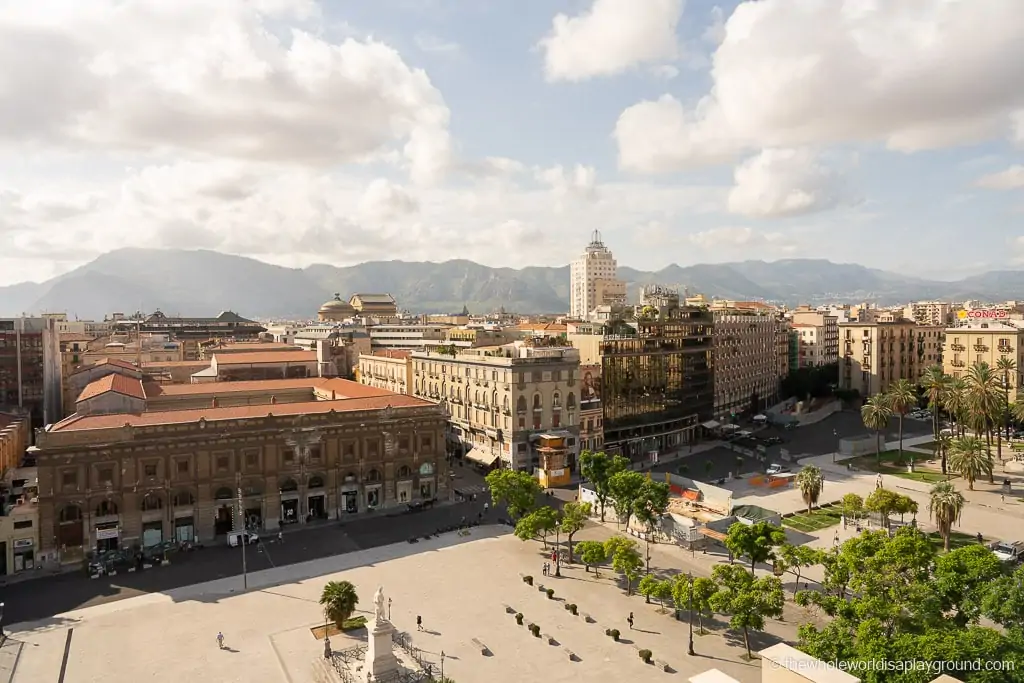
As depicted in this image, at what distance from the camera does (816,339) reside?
584ft

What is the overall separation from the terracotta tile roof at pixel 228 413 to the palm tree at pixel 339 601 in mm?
29529

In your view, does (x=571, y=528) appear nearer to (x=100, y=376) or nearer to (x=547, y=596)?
(x=547, y=596)

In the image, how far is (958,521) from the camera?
7031cm

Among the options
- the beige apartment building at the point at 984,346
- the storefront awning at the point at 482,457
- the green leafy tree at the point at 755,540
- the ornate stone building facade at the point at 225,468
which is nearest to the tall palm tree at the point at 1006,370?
the beige apartment building at the point at 984,346

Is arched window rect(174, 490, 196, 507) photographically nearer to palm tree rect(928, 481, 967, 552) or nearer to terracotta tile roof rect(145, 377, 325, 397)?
terracotta tile roof rect(145, 377, 325, 397)

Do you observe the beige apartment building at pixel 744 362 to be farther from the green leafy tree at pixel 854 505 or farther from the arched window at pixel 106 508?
the arched window at pixel 106 508

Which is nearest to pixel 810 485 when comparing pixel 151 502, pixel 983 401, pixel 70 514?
pixel 983 401

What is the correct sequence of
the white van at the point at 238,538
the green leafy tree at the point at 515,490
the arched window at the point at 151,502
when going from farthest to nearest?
the white van at the point at 238,538 → the green leafy tree at the point at 515,490 → the arched window at the point at 151,502

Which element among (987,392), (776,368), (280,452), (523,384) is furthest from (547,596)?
(776,368)

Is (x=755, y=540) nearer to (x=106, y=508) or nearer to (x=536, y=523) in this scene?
(x=536, y=523)

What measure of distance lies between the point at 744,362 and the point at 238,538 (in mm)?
106715

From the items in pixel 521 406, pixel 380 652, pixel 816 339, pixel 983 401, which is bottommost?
pixel 380 652

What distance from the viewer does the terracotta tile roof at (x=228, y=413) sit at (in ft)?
215

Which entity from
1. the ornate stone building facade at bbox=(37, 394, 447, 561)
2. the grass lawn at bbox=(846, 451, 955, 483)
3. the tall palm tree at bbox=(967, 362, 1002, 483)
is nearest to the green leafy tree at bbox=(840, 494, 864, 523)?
the grass lawn at bbox=(846, 451, 955, 483)
